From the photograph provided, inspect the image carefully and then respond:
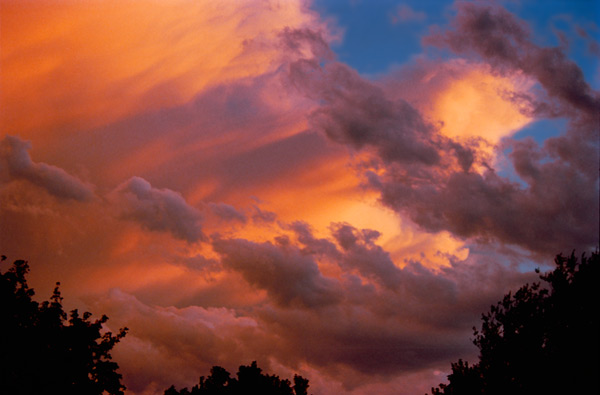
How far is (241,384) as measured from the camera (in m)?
94.4

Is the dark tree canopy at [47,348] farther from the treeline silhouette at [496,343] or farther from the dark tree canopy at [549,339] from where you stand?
the dark tree canopy at [549,339]

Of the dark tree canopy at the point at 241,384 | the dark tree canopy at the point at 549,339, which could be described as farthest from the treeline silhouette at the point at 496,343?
the dark tree canopy at the point at 241,384

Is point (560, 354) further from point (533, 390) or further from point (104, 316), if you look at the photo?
point (104, 316)

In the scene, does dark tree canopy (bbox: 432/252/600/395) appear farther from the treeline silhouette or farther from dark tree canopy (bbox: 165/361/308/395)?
dark tree canopy (bbox: 165/361/308/395)

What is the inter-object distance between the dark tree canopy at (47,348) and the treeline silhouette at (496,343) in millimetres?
63

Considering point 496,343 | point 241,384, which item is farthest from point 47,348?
point 241,384

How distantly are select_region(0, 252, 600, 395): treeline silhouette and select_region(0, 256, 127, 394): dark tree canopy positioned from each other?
63 mm

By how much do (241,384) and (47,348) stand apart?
6079 cm

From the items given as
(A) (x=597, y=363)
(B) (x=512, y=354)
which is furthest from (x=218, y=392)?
(A) (x=597, y=363)

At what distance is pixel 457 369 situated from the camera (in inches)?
1998

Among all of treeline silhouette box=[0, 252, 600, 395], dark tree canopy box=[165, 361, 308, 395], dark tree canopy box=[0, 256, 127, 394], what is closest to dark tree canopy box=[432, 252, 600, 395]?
treeline silhouette box=[0, 252, 600, 395]

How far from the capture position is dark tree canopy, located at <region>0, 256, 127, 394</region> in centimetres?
3534

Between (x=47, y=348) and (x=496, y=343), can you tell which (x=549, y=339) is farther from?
(x=47, y=348)

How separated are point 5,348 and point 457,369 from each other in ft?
122
